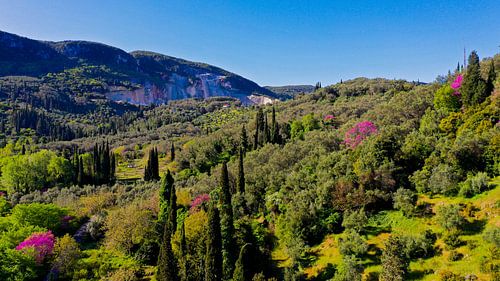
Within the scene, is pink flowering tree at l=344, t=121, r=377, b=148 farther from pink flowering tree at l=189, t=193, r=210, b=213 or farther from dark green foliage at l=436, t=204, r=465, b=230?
pink flowering tree at l=189, t=193, r=210, b=213

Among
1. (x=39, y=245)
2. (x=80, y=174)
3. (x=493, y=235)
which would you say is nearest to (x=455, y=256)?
(x=493, y=235)

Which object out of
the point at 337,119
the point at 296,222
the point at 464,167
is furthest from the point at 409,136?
the point at 337,119

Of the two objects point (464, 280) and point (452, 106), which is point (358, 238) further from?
point (452, 106)

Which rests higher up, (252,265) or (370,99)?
(370,99)

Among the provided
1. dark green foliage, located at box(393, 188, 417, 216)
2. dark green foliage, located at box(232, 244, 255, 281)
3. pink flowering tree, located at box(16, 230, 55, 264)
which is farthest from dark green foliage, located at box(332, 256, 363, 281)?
pink flowering tree, located at box(16, 230, 55, 264)

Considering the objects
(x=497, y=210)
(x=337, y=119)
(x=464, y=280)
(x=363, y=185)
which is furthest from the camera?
(x=337, y=119)

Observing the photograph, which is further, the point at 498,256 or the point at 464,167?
the point at 464,167
